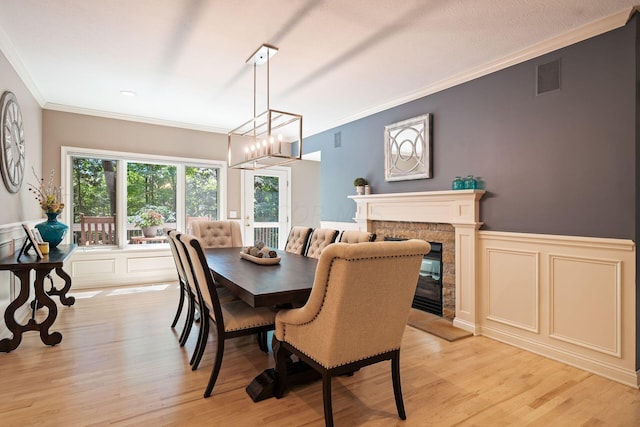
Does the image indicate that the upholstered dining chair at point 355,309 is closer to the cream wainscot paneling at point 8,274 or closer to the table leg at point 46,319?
the table leg at point 46,319

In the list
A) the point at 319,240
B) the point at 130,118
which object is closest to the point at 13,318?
the point at 319,240

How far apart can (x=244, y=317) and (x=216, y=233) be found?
7.73 ft

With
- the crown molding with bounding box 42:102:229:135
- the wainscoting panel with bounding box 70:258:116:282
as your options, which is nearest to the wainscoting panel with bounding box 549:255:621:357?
the crown molding with bounding box 42:102:229:135

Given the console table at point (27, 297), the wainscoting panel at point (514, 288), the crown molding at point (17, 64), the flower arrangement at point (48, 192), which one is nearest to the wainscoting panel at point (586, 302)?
the wainscoting panel at point (514, 288)

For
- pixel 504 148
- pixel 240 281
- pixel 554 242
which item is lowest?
pixel 240 281

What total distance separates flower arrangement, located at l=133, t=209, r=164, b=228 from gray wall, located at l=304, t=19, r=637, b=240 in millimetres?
3992

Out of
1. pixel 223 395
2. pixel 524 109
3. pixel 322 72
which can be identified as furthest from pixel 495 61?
pixel 223 395

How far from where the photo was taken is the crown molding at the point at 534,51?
2.48 metres

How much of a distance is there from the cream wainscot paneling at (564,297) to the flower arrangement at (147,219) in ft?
15.2

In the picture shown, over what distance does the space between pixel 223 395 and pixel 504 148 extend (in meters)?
3.05

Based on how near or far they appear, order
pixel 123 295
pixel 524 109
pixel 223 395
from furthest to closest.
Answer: pixel 123 295 → pixel 524 109 → pixel 223 395

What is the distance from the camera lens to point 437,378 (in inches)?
96.6

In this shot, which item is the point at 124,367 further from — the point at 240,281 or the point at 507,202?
the point at 507,202

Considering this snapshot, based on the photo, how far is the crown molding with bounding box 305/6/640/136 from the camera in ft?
8.14
